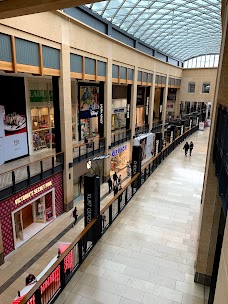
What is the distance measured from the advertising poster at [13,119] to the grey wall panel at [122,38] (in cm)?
891

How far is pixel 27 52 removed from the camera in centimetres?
1031

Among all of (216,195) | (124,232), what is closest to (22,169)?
(124,232)

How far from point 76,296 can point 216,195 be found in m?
4.26

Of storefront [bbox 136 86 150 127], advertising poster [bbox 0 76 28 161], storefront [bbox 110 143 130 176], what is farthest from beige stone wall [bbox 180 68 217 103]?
advertising poster [bbox 0 76 28 161]

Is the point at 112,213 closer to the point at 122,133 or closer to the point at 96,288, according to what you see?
the point at 96,288

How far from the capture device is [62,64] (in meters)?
12.5

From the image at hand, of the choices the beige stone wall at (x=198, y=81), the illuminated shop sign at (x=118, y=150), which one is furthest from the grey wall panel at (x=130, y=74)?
the beige stone wall at (x=198, y=81)

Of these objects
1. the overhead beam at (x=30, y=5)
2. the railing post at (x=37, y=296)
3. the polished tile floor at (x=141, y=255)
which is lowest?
the polished tile floor at (x=141, y=255)

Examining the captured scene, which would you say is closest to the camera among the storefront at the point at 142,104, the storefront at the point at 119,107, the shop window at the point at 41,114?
the shop window at the point at 41,114

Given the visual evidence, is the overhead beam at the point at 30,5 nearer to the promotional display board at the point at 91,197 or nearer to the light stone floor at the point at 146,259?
the promotional display board at the point at 91,197

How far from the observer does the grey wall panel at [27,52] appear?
9.87m

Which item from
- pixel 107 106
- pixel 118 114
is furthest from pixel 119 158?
pixel 107 106

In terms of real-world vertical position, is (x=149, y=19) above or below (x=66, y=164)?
above

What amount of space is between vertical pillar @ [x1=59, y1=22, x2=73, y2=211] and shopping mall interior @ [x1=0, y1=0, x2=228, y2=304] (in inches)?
2.4
